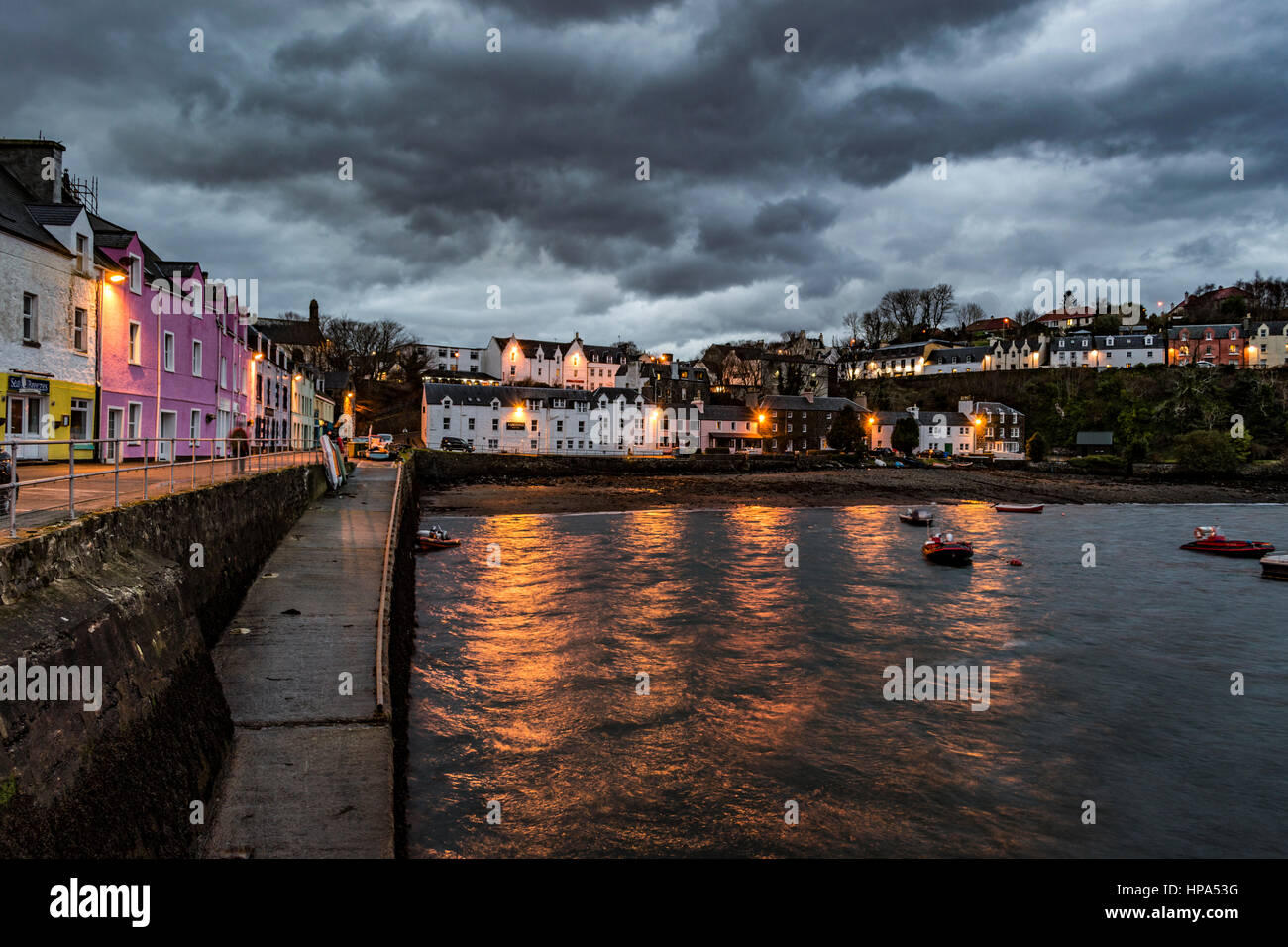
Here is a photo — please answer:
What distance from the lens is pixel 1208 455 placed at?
252ft

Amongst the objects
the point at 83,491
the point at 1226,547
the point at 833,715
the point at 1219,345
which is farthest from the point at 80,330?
the point at 1219,345

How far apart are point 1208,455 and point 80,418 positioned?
9739cm

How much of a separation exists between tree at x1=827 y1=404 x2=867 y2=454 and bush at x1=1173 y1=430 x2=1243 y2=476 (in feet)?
115

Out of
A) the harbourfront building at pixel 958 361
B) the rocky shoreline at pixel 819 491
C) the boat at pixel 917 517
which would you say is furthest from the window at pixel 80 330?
the harbourfront building at pixel 958 361

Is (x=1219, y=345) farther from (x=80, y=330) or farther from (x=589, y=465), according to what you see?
(x=80, y=330)

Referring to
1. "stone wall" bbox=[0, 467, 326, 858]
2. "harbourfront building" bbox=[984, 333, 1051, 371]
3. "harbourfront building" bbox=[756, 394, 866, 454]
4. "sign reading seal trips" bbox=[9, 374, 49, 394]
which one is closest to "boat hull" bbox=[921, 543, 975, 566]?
"stone wall" bbox=[0, 467, 326, 858]

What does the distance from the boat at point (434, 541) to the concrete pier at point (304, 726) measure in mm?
13410

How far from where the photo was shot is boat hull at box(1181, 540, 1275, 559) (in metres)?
31.3

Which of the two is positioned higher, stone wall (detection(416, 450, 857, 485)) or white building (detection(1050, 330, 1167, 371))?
white building (detection(1050, 330, 1167, 371))

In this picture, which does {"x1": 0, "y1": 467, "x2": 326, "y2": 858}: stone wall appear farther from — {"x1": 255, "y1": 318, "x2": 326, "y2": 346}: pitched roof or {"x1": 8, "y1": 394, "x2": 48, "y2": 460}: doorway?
{"x1": 255, "y1": 318, "x2": 326, "y2": 346}: pitched roof
